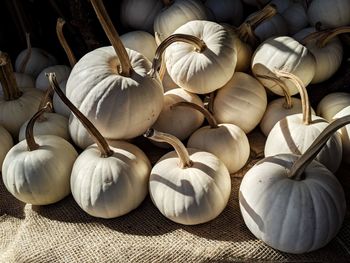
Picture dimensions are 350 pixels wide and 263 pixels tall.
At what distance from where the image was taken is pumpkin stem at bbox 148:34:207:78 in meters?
1.41

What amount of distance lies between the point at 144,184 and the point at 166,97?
0.39m

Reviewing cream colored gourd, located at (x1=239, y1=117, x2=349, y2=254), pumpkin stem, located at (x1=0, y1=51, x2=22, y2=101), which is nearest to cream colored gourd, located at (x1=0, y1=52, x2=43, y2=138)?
pumpkin stem, located at (x1=0, y1=51, x2=22, y2=101)

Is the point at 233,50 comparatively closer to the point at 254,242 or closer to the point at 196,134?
the point at 196,134

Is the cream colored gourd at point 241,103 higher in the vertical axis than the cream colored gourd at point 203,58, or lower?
lower

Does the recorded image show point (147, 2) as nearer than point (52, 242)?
No

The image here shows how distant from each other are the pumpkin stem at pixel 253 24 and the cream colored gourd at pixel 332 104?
1.26 ft

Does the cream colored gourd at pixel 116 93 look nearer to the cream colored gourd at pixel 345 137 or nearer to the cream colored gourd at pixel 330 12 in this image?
the cream colored gourd at pixel 345 137

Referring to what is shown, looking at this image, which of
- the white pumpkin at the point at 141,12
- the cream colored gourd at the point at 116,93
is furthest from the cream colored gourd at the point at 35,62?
the cream colored gourd at the point at 116,93

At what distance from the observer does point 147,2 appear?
6.69 ft

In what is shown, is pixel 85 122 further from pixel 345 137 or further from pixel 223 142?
pixel 345 137

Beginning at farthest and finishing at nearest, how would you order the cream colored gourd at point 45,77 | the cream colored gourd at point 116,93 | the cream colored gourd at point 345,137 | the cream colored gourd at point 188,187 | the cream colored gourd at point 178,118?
the cream colored gourd at point 45,77 → the cream colored gourd at point 178,118 → the cream colored gourd at point 345,137 → the cream colored gourd at point 116,93 → the cream colored gourd at point 188,187

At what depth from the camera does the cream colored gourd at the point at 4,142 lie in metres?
1.65

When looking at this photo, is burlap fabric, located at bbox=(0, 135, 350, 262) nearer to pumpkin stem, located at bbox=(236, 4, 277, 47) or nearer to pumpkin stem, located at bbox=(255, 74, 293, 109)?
pumpkin stem, located at bbox=(255, 74, 293, 109)

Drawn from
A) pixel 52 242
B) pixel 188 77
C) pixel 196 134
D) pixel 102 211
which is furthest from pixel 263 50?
pixel 52 242
